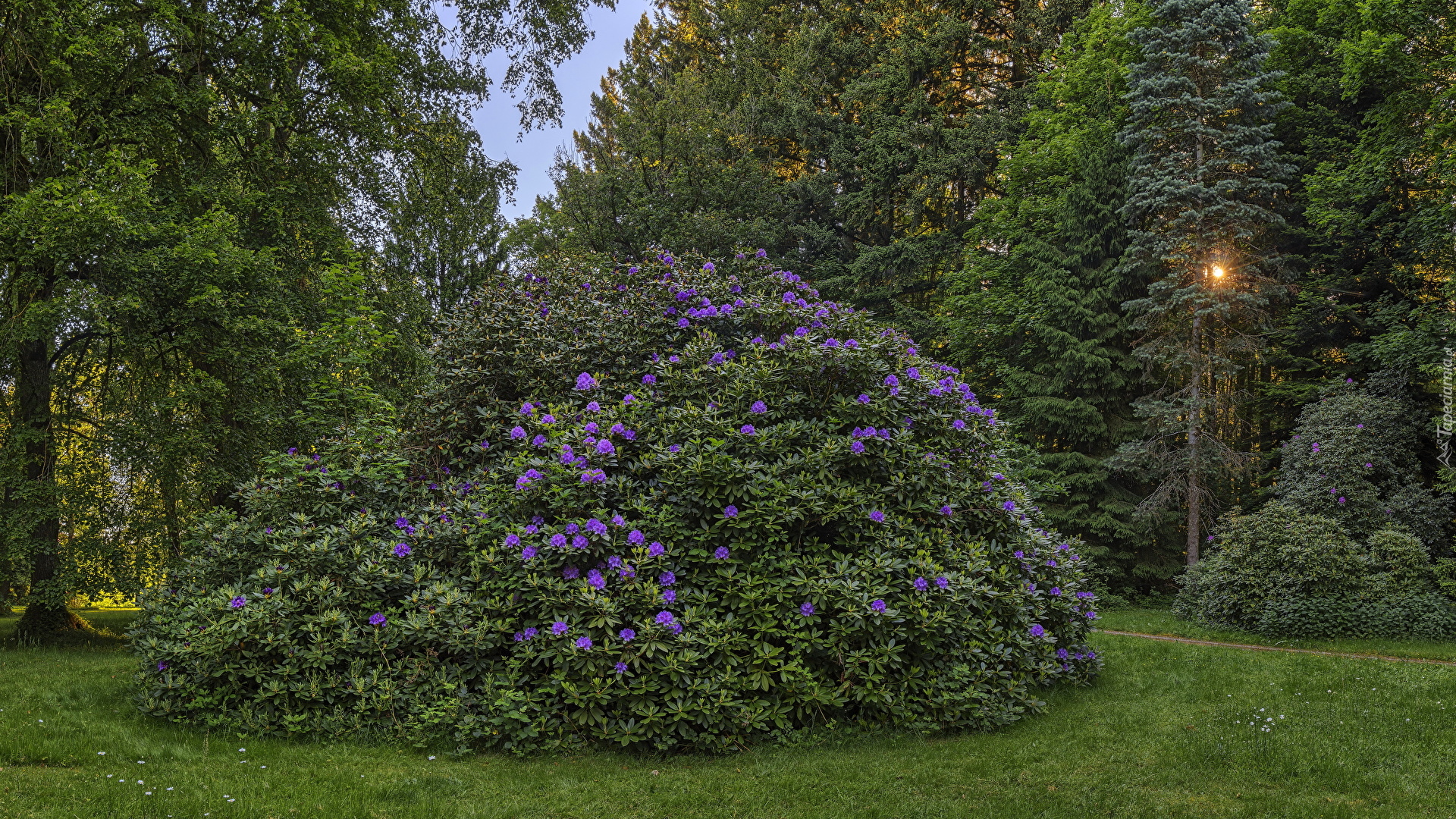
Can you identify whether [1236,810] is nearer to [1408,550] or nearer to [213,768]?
[213,768]

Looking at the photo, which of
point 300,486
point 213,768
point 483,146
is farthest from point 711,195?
point 213,768

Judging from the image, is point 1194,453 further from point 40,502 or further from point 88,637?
point 88,637

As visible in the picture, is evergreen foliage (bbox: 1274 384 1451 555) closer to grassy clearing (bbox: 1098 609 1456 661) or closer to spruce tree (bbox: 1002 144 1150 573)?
grassy clearing (bbox: 1098 609 1456 661)

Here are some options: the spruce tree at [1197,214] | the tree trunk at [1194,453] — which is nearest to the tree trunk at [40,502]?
the spruce tree at [1197,214]

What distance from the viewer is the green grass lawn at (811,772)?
394 centimetres

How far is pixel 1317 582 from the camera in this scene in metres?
10.8

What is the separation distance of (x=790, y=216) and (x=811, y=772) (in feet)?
60.0

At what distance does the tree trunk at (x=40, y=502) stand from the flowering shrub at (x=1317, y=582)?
1435 centimetres

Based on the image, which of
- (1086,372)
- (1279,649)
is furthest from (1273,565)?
(1086,372)

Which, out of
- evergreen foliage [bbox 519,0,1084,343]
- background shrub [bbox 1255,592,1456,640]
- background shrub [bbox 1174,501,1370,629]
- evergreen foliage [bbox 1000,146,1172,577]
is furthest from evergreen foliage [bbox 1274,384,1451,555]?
evergreen foliage [bbox 519,0,1084,343]

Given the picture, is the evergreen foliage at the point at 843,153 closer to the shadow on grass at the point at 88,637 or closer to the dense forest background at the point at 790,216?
the dense forest background at the point at 790,216

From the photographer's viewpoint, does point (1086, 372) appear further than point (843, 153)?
No

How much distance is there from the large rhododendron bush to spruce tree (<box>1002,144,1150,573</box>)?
Result: 32.4 ft

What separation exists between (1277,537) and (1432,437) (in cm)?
508
